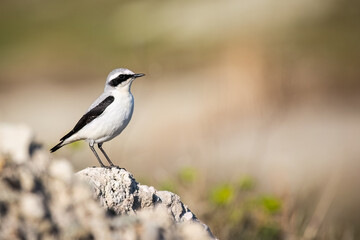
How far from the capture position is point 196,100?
19766 mm

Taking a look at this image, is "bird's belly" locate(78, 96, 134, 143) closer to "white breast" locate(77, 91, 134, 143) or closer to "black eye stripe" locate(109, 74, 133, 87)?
"white breast" locate(77, 91, 134, 143)

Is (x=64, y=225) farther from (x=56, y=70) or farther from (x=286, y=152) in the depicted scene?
(x=56, y=70)

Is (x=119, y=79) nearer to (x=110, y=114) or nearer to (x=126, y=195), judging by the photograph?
(x=110, y=114)

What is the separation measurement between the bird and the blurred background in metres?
1.16

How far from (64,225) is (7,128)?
519mm

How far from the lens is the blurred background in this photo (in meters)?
8.41

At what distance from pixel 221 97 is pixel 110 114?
5.34 metres

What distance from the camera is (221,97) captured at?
1156 cm

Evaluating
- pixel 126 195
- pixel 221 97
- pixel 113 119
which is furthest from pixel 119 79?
pixel 221 97

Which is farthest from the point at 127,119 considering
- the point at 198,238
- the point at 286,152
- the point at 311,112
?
the point at 311,112

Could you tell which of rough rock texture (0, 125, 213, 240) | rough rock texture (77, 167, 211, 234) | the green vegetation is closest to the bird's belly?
rough rock texture (77, 167, 211, 234)

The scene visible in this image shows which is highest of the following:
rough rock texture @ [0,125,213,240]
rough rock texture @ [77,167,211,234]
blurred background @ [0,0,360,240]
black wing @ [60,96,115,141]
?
rough rock texture @ [0,125,213,240]

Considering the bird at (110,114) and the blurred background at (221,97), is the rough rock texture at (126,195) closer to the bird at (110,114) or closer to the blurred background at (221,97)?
the bird at (110,114)

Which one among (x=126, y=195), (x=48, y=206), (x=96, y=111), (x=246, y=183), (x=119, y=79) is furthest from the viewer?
(x=246, y=183)
